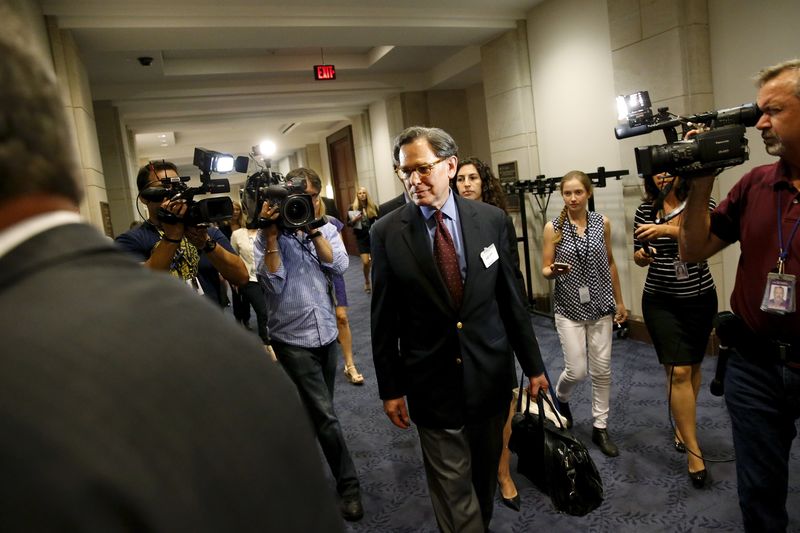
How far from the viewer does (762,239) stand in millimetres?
1655

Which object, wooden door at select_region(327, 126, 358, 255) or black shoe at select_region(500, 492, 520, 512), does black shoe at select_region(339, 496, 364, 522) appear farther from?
wooden door at select_region(327, 126, 358, 255)

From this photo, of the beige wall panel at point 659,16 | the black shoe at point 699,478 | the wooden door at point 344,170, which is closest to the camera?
the black shoe at point 699,478

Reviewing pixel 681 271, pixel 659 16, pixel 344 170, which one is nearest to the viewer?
pixel 681 271

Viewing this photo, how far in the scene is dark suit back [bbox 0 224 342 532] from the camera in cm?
39

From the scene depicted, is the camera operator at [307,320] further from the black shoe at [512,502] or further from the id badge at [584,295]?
the id badge at [584,295]

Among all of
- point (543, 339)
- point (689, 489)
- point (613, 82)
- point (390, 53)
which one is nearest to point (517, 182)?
point (613, 82)

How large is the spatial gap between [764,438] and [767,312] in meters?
0.41

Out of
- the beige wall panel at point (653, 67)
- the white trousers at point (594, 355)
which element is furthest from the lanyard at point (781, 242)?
the beige wall panel at point (653, 67)

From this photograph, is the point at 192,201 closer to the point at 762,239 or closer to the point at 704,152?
the point at 704,152

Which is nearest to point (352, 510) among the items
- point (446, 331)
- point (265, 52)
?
point (446, 331)

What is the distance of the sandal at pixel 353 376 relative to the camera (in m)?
4.27

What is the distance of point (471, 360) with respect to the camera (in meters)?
1.84

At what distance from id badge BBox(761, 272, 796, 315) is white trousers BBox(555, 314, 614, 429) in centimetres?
125

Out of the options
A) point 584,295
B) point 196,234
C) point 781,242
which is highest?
point 196,234
